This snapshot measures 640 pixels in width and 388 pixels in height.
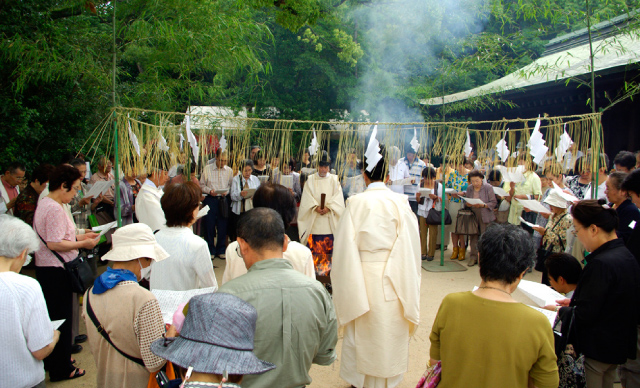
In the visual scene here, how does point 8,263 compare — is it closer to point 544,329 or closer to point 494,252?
point 494,252

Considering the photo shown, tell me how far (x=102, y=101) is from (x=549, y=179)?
770cm

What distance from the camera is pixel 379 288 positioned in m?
2.94

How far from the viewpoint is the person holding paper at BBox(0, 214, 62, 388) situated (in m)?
1.91

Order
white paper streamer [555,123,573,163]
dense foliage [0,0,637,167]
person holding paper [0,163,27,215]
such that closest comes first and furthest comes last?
white paper streamer [555,123,573,163] → person holding paper [0,163,27,215] → dense foliage [0,0,637,167]

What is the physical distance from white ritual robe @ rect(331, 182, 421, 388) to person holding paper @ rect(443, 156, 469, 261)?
13.9ft

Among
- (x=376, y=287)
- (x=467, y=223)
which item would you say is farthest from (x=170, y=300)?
(x=467, y=223)

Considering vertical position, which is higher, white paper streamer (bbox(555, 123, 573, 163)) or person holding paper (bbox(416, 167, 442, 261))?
white paper streamer (bbox(555, 123, 573, 163))

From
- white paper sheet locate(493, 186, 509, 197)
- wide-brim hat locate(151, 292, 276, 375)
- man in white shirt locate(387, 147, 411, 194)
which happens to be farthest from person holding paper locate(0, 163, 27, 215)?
Result: white paper sheet locate(493, 186, 509, 197)

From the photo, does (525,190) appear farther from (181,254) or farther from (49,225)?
(49,225)

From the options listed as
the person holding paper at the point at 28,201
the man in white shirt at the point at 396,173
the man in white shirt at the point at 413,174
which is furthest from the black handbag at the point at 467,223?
the person holding paper at the point at 28,201

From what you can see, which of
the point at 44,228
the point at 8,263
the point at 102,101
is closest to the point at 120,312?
the point at 8,263

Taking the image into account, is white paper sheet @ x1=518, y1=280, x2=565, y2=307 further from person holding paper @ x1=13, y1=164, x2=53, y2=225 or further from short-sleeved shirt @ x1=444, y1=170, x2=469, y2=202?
short-sleeved shirt @ x1=444, y1=170, x2=469, y2=202

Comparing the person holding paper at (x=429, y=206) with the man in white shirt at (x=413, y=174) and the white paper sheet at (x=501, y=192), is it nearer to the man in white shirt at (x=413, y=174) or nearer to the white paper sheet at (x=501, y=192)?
the man in white shirt at (x=413, y=174)

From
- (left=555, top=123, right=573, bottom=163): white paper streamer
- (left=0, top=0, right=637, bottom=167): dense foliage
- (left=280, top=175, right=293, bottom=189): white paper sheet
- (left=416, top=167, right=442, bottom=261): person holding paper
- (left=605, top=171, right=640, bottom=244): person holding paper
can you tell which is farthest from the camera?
(left=416, top=167, right=442, bottom=261): person holding paper
